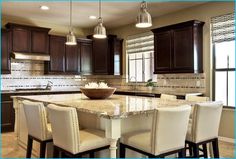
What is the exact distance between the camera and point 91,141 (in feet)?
7.22

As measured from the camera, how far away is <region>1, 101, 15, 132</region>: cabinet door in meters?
5.23

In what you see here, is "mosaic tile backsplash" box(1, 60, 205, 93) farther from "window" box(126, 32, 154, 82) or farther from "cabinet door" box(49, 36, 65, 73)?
"cabinet door" box(49, 36, 65, 73)

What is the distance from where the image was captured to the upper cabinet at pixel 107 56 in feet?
22.1

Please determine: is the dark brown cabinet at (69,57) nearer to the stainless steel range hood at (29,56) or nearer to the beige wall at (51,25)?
the stainless steel range hood at (29,56)

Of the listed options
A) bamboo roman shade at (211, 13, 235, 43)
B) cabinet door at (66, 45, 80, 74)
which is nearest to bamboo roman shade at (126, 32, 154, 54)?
cabinet door at (66, 45, 80, 74)

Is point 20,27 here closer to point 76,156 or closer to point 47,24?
point 47,24

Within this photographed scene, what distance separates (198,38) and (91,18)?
2765 millimetres

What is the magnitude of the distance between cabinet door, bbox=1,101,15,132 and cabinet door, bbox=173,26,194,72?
12.5 ft

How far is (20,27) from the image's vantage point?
5582 mm

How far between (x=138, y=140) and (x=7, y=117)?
4.14m

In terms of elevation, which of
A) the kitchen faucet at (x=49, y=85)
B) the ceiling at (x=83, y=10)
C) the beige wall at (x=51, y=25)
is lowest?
the kitchen faucet at (x=49, y=85)

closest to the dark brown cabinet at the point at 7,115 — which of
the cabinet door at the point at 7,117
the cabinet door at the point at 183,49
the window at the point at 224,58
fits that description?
the cabinet door at the point at 7,117

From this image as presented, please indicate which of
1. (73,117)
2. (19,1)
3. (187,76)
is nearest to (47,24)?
(19,1)

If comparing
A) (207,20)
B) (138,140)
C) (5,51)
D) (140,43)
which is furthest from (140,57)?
(138,140)
